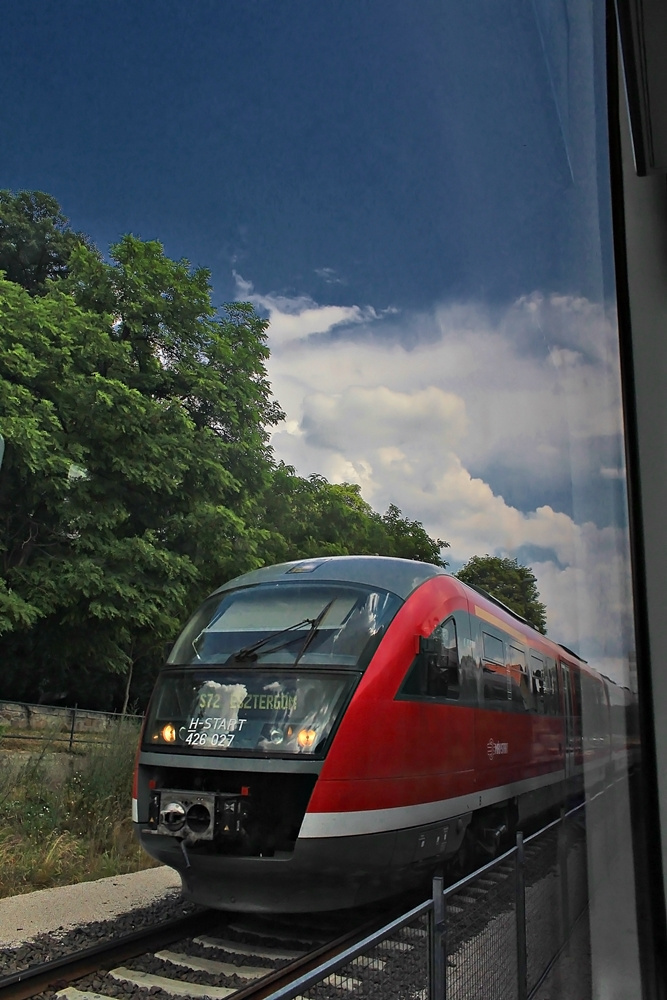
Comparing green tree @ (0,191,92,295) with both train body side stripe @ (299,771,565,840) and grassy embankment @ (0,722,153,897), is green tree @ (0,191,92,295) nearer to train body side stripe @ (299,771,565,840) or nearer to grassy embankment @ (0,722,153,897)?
grassy embankment @ (0,722,153,897)

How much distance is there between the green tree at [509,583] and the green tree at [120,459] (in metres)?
0.33

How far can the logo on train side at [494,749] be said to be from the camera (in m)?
0.94

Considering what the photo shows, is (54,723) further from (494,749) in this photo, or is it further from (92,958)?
(494,749)

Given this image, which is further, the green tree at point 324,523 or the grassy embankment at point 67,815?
the green tree at point 324,523

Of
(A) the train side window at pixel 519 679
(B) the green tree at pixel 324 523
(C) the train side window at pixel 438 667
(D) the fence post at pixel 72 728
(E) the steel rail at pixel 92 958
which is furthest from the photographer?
(A) the train side window at pixel 519 679

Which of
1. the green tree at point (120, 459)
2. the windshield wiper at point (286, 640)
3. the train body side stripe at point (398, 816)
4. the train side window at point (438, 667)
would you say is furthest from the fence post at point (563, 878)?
the green tree at point (120, 459)

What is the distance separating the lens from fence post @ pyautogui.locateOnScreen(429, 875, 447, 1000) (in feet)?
2.51

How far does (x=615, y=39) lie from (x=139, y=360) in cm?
129

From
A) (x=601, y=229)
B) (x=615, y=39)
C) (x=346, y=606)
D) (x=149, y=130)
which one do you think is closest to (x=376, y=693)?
(x=346, y=606)

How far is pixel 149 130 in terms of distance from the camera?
23.7 inches

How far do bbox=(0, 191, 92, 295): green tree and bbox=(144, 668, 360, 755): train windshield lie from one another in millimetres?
326

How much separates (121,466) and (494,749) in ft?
2.01

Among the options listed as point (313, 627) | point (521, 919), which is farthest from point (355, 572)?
point (521, 919)

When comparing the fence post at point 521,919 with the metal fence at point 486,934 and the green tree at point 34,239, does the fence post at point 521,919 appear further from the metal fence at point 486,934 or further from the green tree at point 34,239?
the green tree at point 34,239
